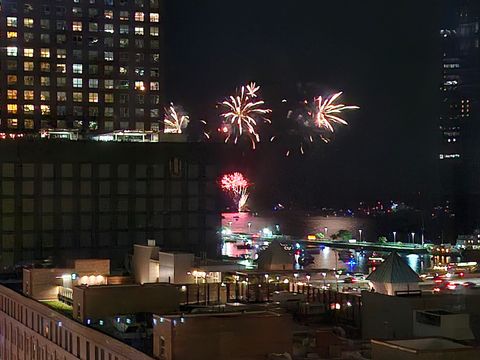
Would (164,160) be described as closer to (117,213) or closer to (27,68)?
(117,213)

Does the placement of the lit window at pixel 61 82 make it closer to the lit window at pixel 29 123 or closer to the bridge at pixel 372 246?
the lit window at pixel 29 123

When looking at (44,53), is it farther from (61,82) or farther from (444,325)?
(444,325)

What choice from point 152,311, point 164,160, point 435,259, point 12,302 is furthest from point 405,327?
point 435,259

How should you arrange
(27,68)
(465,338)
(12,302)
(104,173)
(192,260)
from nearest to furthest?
(465,338) → (12,302) → (192,260) → (104,173) → (27,68)

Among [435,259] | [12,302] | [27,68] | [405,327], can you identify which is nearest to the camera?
[405,327]

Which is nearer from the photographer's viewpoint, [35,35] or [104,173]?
[104,173]

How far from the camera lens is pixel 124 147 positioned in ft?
218

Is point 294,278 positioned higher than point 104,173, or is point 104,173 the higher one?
point 104,173

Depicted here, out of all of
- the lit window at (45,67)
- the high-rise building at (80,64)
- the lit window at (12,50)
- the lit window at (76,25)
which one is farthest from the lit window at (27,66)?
the lit window at (76,25)

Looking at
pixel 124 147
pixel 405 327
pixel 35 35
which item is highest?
pixel 35 35

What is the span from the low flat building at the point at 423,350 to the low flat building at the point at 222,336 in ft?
12.1

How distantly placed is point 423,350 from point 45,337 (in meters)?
20.5

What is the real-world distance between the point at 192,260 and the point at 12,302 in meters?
9.15

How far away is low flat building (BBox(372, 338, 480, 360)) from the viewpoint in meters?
20.7
